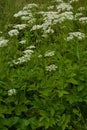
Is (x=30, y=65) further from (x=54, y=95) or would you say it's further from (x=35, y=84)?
(x=54, y=95)

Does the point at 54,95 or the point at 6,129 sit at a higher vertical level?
the point at 54,95

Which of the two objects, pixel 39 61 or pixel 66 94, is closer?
pixel 66 94

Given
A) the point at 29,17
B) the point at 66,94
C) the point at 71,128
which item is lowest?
the point at 71,128

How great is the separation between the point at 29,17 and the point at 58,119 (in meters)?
2.12

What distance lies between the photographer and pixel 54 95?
14.9ft

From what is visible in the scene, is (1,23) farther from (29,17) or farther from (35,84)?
(35,84)

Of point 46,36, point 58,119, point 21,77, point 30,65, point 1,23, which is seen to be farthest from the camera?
point 1,23

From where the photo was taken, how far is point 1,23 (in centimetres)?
772

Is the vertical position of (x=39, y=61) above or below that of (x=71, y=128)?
above

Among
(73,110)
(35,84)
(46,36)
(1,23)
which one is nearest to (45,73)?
(35,84)

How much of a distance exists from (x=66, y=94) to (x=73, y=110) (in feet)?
0.67

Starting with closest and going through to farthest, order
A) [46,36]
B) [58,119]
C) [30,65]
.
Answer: [58,119] → [30,65] → [46,36]

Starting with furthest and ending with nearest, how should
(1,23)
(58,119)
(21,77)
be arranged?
1. (1,23)
2. (21,77)
3. (58,119)

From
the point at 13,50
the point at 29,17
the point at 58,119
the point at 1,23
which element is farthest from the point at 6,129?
the point at 1,23
